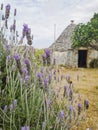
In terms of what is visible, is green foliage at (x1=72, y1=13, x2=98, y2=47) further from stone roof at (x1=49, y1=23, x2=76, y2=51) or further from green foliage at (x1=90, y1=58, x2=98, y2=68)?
green foliage at (x1=90, y1=58, x2=98, y2=68)

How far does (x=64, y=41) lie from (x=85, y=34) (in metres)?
2.66

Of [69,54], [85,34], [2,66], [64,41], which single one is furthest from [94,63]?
[2,66]

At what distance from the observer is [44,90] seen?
2.58 metres

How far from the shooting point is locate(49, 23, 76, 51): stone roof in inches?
1095

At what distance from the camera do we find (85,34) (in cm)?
2677

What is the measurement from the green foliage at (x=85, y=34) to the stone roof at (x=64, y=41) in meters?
1.03

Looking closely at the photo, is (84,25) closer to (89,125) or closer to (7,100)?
(89,125)

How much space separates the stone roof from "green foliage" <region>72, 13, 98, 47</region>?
1.03 metres

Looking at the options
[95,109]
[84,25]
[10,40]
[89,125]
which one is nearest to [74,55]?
[84,25]

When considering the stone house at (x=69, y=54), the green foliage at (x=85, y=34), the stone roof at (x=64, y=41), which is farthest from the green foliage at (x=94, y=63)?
the stone roof at (x=64, y=41)

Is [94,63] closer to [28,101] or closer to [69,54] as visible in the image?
[69,54]

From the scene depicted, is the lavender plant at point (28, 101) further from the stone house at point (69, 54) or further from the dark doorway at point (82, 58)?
the dark doorway at point (82, 58)

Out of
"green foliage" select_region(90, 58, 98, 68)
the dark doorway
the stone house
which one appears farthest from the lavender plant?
the dark doorway

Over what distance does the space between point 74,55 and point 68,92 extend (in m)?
24.1
